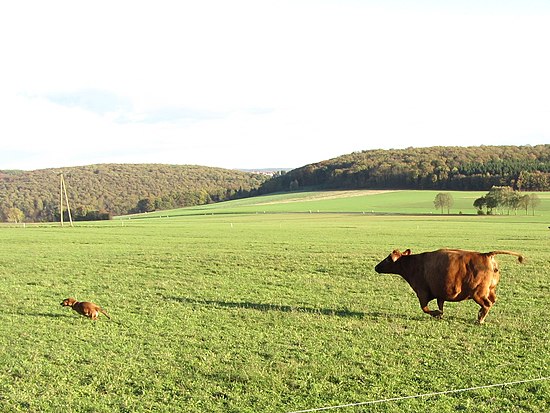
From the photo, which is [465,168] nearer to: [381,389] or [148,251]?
[148,251]

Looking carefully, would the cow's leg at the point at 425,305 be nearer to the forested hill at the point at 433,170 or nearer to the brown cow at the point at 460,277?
the brown cow at the point at 460,277

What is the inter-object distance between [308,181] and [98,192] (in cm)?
6721

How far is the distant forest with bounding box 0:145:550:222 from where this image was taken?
128125 mm

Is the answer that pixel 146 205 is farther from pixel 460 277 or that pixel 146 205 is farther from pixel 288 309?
pixel 460 277

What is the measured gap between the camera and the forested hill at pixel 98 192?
13062 centimetres

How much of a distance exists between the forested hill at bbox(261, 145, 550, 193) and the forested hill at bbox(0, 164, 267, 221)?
25.1 meters

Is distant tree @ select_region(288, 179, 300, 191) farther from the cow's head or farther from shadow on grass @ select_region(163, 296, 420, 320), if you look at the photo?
the cow's head

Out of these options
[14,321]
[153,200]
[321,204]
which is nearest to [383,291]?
[14,321]

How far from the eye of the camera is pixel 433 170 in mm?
139375

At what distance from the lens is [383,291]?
52.7 feet

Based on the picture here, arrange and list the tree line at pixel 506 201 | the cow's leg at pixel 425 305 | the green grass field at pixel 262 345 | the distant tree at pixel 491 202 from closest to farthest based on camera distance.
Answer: the green grass field at pixel 262 345 < the cow's leg at pixel 425 305 < the tree line at pixel 506 201 < the distant tree at pixel 491 202

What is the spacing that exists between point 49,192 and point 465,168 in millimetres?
115976

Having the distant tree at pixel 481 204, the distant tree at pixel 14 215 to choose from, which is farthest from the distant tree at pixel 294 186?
the distant tree at pixel 14 215

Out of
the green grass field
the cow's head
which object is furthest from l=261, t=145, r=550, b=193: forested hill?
the cow's head
